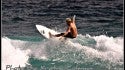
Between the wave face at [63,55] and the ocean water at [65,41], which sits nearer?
the wave face at [63,55]

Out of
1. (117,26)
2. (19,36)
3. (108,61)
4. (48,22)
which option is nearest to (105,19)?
(117,26)

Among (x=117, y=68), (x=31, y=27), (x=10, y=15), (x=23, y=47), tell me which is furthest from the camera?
(x=10, y=15)

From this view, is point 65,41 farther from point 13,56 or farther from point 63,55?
point 13,56

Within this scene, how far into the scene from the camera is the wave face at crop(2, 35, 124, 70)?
723 inches

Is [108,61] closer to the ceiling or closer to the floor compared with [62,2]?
closer to the floor

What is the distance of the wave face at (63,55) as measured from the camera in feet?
60.3

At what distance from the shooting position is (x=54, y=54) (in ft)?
62.2

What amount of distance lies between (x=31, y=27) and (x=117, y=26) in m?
5.08

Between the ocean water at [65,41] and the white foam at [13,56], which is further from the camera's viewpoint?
the ocean water at [65,41]

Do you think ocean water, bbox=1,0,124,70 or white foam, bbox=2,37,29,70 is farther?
ocean water, bbox=1,0,124,70

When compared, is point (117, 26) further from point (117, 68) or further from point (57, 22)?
point (117, 68)

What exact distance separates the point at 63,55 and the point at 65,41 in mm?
644

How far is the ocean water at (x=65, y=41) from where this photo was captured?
731 inches

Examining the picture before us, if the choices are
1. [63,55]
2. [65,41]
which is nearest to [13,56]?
[63,55]
